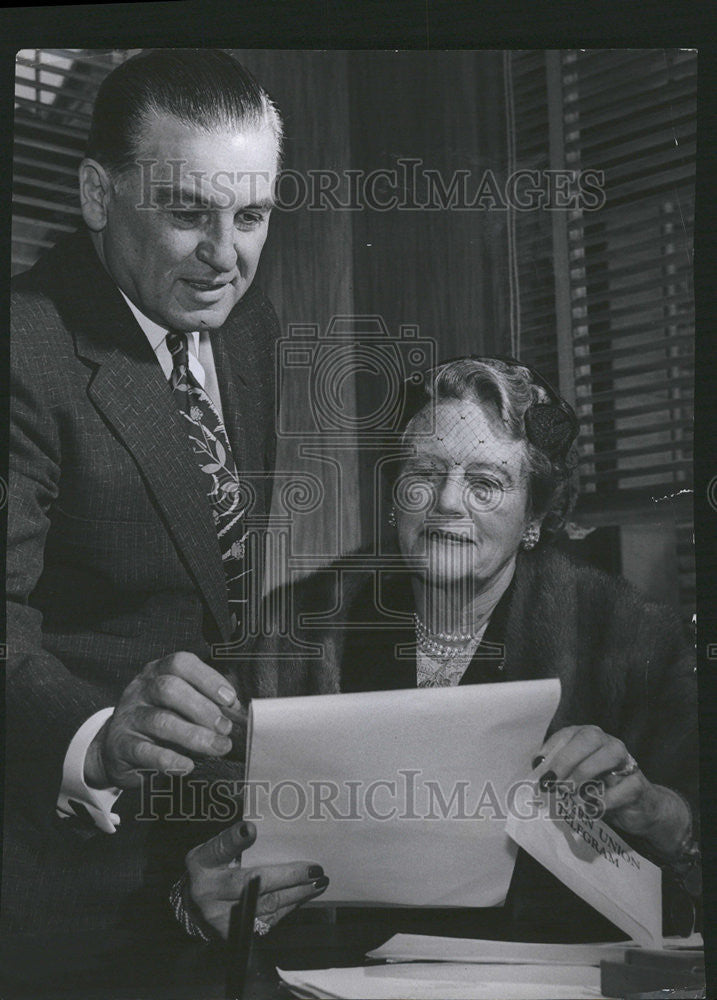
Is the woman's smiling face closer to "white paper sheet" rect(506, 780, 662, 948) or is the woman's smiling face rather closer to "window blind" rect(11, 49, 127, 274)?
"white paper sheet" rect(506, 780, 662, 948)

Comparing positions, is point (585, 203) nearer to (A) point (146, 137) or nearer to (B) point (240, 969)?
(A) point (146, 137)

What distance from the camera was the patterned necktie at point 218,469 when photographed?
1.25m

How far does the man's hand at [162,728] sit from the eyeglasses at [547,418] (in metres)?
0.49

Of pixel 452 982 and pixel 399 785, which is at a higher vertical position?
pixel 399 785

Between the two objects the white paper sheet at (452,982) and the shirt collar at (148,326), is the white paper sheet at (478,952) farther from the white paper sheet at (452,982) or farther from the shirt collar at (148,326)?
the shirt collar at (148,326)

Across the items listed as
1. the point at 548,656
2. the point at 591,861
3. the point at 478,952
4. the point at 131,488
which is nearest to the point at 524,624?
the point at 548,656

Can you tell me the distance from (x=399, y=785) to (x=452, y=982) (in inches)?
9.6

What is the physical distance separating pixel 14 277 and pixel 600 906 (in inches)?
41.9

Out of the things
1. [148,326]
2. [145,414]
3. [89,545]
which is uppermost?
[148,326]

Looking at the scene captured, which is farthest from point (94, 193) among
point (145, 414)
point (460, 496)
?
point (460, 496)

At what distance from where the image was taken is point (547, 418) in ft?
4.18

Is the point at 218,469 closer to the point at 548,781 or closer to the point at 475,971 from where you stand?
the point at 548,781

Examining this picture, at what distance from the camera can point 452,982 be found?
122 cm

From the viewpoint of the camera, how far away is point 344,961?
48.7 inches
